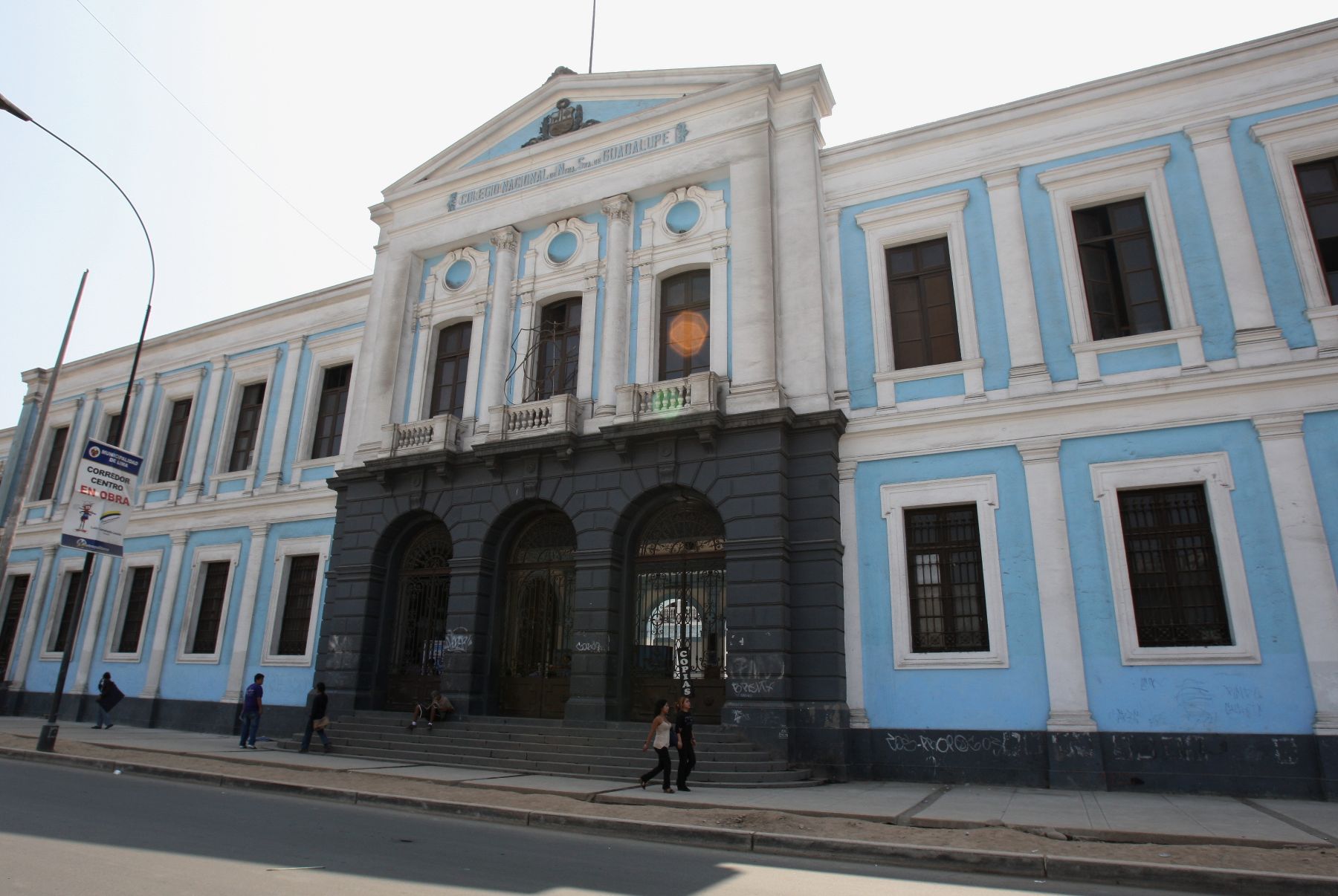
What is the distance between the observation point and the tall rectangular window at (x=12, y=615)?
25156mm

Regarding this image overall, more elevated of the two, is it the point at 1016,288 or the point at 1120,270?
the point at 1120,270

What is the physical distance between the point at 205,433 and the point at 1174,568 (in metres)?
22.7

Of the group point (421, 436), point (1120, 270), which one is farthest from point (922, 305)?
point (421, 436)

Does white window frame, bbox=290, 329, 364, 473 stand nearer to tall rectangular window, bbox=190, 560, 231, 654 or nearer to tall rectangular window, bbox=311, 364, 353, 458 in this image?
tall rectangular window, bbox=311, 364, 353, 458

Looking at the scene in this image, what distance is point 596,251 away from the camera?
1795cm

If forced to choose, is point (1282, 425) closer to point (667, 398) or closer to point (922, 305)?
point (922, 305)

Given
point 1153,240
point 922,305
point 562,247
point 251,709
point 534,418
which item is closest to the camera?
point 1153,240

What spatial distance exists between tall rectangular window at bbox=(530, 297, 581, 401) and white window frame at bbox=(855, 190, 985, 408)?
6043mm

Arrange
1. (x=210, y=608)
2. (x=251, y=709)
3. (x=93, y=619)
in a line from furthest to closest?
(x=93, y=619) → (x=210, y=608) → (x=251, y=709)

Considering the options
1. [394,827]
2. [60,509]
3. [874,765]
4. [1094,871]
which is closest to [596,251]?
[874,765]

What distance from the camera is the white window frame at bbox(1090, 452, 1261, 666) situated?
1170 centimetres

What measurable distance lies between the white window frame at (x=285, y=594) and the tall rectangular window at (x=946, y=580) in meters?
13.1

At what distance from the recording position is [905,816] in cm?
918

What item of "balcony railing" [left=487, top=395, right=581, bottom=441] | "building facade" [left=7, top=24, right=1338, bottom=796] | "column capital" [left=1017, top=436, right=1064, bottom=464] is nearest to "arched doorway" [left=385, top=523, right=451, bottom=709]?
"building facade" [left=7, top=24, right=1338, bottom=796]
